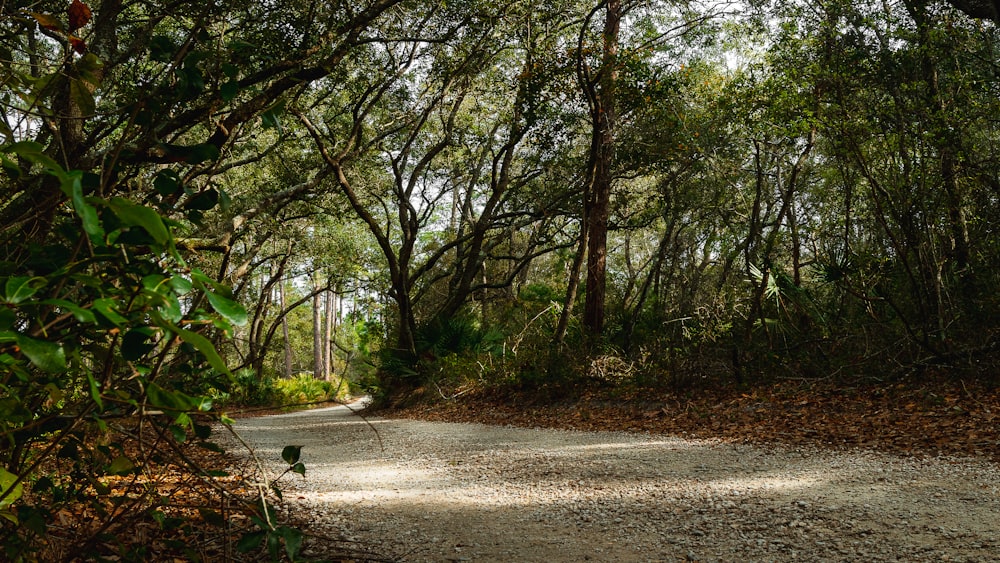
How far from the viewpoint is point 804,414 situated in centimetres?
745

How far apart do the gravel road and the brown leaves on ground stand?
67 centimetres

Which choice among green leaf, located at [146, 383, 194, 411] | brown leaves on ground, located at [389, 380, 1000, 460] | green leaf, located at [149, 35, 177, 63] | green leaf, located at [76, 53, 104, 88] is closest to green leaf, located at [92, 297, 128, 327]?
green leaf, located at [146, 383, 194, 411]

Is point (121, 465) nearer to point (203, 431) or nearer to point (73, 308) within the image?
point (203, 431)

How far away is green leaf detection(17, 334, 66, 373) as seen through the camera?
2.85 feet

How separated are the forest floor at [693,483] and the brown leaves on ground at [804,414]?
39 millimetres

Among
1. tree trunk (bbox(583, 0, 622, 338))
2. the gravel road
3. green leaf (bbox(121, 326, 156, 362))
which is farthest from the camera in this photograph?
tree trunk (bbox(583, 0, 622, 338))

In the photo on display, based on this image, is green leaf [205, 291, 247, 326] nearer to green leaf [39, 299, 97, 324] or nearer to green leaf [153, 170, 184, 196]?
green leaf [39, 299, 97, 324]

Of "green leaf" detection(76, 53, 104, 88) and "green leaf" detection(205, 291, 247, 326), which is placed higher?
"green leaf" detection(76, 53, 104, 88)

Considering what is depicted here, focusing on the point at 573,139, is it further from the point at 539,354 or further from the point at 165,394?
the point at 165,394

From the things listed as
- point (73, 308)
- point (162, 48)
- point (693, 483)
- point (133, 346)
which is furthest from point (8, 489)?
point (693, 483)

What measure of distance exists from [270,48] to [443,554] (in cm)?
646

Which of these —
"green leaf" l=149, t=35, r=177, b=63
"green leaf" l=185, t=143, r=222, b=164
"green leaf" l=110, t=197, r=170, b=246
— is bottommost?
"green leaf" l=110, t=197, r=170, b=246

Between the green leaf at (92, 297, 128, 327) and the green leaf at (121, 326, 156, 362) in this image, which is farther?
the green leaf at (121, 326, 156, 362)

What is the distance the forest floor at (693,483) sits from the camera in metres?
3.28
